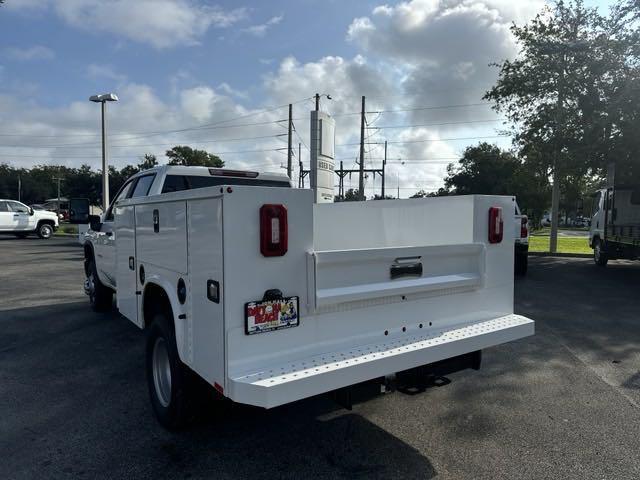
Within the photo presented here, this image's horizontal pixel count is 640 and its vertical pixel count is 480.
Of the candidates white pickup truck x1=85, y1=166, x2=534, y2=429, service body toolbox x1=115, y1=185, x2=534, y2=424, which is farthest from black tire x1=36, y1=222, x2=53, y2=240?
service body toolbox x1=115, y1=185, x2=534, y2=424

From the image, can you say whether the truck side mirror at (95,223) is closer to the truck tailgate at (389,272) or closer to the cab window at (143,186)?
the cab window at (143,186)

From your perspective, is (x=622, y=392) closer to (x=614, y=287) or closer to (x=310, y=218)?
(x=310, y=218)

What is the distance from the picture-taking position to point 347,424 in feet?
12.1

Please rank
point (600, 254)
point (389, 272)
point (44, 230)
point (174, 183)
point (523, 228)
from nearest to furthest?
point (389, 272), point (174, 183), point (523, 228), point (600, 254), point (44, 230)

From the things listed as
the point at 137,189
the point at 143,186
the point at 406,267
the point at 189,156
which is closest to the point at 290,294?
the point at 406,267

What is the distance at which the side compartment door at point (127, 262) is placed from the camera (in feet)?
13.9

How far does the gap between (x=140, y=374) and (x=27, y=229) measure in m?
24.0

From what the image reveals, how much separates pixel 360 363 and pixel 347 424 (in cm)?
113

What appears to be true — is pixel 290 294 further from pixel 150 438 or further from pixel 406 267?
pixel 150 438

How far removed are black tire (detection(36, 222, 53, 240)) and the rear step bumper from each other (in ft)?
87.6

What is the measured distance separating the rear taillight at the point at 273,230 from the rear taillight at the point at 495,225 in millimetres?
1847

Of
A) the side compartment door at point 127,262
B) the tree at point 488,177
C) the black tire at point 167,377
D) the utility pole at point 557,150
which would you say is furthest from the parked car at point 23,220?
the tree at point 488,177

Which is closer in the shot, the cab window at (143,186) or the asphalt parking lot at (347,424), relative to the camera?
the asphalt parking lot at (347,424)

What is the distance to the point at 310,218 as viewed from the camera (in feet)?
9.34
